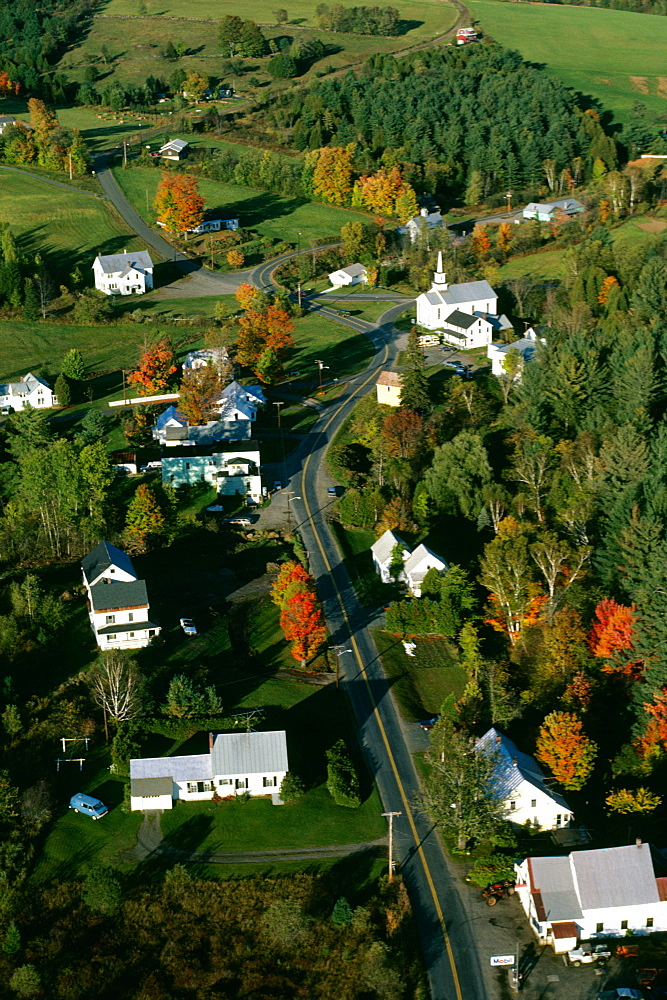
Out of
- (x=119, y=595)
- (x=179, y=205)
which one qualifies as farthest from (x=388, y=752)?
(x=179, y=205)

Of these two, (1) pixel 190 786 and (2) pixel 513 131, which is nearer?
(1) pixel 190 786

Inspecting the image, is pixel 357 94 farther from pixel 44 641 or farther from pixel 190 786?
pixel 190 786

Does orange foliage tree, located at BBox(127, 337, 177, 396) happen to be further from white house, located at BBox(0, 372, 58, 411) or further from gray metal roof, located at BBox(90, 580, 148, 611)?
gray metal roof, located at BBox(90, 580, 148, 611)

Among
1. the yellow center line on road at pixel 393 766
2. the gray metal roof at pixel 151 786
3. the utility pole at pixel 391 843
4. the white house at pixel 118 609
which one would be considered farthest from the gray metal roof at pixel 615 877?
the white house at pixel 118 609

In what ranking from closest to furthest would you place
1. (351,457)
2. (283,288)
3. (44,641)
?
(44,641), (351,457), (283,288)

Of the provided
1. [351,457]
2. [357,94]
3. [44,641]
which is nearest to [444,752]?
[44,641]

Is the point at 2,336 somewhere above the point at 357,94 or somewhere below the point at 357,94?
below

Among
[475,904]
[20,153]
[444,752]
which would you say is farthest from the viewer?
[20,153]

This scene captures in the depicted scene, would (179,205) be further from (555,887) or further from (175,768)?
(555,887)
